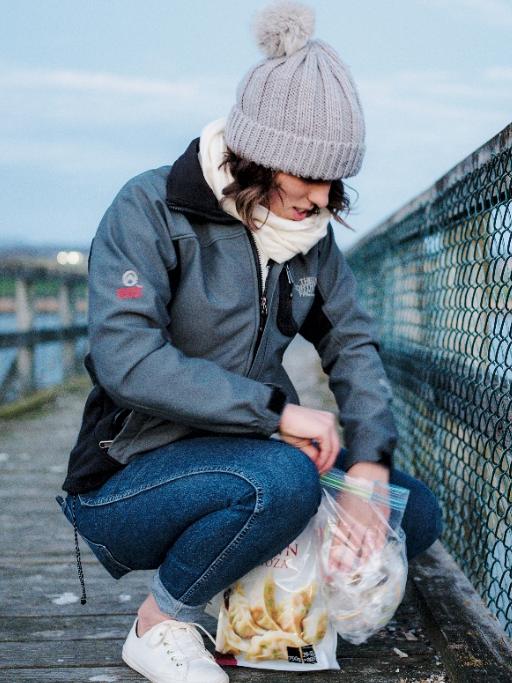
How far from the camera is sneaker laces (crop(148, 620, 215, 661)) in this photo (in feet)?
6.51

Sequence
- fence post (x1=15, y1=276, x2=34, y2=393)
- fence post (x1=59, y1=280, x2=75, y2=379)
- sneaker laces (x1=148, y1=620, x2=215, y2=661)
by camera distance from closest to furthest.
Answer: sneaker laces (x1=148, y1=620, x2=215, y2=661) < fence post (x1=15, y1=276, x2=34, y2=393) < fence post (x1=59, y1=280, x2=75, y2=379)

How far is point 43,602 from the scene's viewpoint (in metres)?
2.57

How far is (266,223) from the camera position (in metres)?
2.05

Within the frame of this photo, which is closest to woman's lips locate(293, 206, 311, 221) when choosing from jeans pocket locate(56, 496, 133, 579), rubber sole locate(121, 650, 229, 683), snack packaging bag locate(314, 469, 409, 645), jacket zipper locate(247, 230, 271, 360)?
jacket zipper locate(247, 230, 271, 360)

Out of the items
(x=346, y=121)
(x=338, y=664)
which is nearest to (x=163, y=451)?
(x=338, y=664)

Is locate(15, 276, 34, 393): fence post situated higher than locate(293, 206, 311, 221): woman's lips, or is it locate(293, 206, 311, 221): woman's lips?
locate(293, 206, 311, 221): woman's lips

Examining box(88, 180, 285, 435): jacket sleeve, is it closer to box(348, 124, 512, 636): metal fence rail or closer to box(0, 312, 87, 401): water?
box(348, 124, 512, 636): metal fence rail

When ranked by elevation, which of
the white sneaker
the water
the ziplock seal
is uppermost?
the ziplock seal

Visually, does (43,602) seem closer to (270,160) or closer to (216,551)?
(216,551)

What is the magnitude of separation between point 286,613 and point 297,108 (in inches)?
42.7

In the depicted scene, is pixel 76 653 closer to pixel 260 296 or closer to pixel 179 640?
pixel 179 640

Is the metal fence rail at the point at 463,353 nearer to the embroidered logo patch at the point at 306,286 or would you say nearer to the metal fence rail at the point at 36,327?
the embroidered logo patch at the point at 306,286

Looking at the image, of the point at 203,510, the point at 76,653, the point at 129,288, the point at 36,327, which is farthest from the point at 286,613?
the point at 36,327

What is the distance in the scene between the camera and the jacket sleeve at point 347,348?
2.19m
